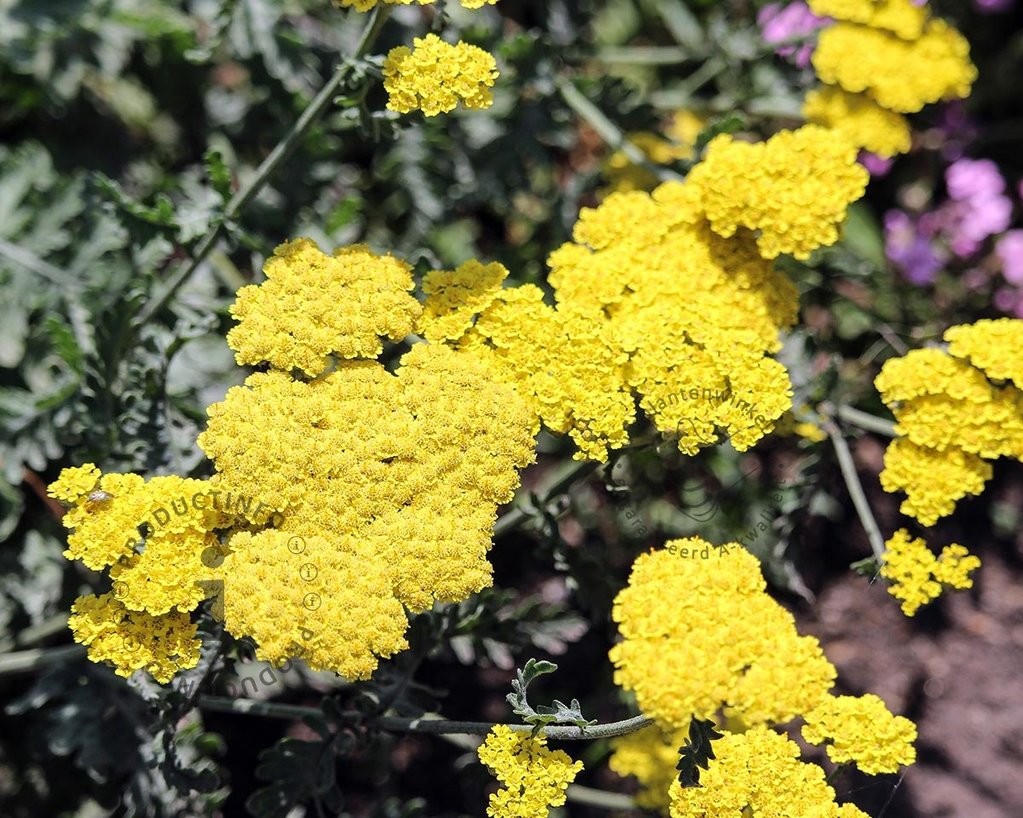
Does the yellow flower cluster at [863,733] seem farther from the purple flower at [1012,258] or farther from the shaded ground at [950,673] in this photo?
the purple flower at [1012,258]

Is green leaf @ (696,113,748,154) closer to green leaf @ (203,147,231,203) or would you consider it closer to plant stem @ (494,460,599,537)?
plant stem @ (494,460,599,537)

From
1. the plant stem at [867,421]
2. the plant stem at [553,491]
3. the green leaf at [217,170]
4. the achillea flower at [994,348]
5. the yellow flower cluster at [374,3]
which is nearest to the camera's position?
the yellow flower cluster at [374,3]

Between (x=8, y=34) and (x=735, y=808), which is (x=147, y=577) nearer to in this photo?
(x=735, y=808)

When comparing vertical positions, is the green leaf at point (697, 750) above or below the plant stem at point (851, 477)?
below

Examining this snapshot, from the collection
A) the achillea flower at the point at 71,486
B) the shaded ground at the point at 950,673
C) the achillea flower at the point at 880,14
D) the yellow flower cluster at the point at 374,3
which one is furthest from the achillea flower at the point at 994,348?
the achillea flower at the point at 71,486

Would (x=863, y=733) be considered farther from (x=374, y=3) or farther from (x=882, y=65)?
(x=882, y=65)

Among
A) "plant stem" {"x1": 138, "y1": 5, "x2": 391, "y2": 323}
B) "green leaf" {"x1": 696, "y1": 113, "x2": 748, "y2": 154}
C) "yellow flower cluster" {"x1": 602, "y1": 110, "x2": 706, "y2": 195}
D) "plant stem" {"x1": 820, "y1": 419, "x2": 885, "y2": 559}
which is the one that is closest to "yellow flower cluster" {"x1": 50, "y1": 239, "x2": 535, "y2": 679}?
"plant stem" {"x1": 138, "y1": 5, "x2": 391, "y2": 323}

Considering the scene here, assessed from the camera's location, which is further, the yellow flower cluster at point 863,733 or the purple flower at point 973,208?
the purple flower at point 973,208
